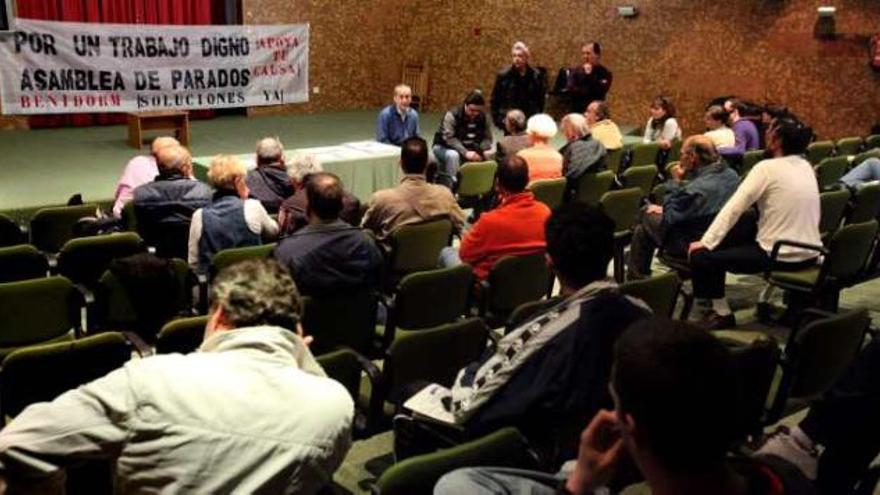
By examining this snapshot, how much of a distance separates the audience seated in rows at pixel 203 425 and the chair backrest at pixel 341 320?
1564 millimetres

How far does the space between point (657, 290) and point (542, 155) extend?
2.89 meters

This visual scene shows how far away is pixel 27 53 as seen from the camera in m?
8.53

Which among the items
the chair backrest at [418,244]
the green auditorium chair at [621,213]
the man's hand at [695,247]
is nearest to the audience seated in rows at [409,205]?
the chair backrest at [418,244]

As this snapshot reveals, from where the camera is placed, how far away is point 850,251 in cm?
455

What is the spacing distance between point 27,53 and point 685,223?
6.89 metres

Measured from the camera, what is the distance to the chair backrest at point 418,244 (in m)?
4.51

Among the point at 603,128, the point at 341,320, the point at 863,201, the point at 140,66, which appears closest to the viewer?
the point at 341,320

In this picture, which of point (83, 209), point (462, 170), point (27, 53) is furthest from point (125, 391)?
point (27, 53)

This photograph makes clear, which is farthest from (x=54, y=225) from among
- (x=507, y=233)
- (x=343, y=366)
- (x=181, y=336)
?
(x=343, y=366)

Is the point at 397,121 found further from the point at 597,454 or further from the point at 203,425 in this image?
the point at 597,454

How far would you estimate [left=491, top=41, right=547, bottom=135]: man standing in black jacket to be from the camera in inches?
385

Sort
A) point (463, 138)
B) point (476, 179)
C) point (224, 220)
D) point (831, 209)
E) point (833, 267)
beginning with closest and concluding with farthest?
point (224, 220) → point (833, 267) → point (831, 209) → point (476, 179) → point (463, 138)

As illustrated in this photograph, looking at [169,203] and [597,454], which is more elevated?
[597,454]

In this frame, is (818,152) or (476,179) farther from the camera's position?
(818,152)
